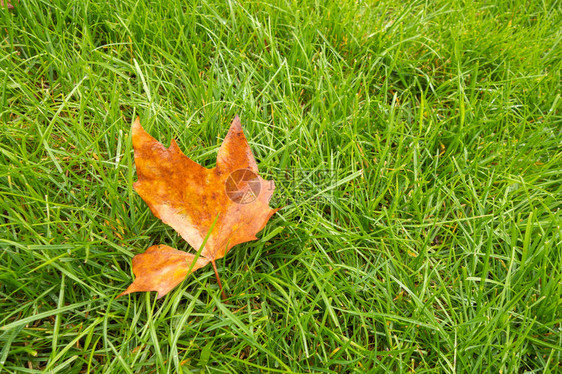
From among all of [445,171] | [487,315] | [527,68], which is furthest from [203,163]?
[527,68]

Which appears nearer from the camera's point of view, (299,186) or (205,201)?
(205,201)

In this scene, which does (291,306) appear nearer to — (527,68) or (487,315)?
(487,315)

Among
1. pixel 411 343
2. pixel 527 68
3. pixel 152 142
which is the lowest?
pixel 411 343

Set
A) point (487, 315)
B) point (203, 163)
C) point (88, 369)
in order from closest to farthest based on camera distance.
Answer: point (88, 369)
point (487, 315)
point (203, 163)
